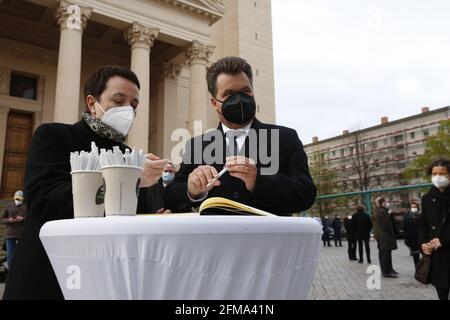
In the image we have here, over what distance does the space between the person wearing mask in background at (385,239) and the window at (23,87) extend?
18998 millimetres

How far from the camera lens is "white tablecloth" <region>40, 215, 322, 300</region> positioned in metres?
0.97

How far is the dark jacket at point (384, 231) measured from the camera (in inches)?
376

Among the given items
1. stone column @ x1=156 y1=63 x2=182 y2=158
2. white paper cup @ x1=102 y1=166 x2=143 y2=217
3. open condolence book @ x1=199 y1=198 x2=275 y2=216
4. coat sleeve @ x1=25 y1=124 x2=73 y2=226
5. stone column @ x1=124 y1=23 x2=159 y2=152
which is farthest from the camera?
stone column @ x1=156 y1=63 x2=182 y2=158

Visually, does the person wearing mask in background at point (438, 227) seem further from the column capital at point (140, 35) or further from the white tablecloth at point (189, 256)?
the column capital at point (140, 35)

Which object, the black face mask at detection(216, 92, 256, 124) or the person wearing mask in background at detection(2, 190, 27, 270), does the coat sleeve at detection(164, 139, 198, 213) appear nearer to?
the black face mask at detection(216, 92, 256, 124)

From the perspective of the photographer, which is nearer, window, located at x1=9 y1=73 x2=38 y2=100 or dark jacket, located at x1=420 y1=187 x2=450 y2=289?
dark jacket, located at x1=420 y1=187 x2=450 y2=289

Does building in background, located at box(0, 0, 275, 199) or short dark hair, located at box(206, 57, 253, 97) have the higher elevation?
building in background, located at box(0, 0, 275, 199)

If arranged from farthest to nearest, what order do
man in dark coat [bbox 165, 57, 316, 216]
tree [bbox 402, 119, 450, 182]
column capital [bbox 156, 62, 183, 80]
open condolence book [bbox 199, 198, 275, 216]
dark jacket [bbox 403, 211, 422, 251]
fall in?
tree [bbox 402, 119, 450, 182] → column capital [bbox 156, 62, 183, 80] → dark jacket [bbox 403, 211, 422, 251] → man in dark coat [bbox 165, 57, 316, 216] → open condolence book [bbox 199, 198, 275, 216]

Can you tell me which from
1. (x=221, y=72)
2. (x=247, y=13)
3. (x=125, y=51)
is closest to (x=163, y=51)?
(x=125, y=51)

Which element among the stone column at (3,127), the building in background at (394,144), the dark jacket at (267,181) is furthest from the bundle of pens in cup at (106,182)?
the building in background at (394,144)

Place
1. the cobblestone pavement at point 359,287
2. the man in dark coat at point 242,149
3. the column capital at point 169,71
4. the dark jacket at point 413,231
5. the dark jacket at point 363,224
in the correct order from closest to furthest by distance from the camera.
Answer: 1. the man in dark coat at point 242,149
2. the cobblestone pavement at point 359,287
3. the dark jacket at point 413,231
4. the dark jacket at point 363,224
5. the column capital at point 169,71

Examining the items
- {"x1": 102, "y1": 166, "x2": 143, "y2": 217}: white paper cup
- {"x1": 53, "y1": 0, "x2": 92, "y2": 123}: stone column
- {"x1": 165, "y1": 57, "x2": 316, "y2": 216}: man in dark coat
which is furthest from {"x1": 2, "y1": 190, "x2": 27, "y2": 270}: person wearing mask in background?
{"x1": 102, "y1": 166, "x2": 143, "y2": 217}: white paper cup

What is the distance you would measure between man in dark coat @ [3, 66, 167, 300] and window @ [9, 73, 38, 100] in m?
21.0
